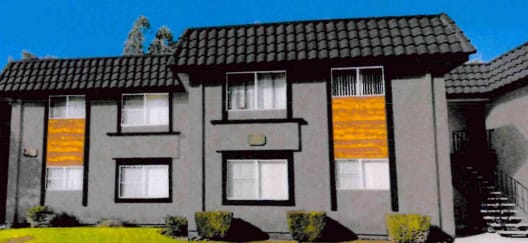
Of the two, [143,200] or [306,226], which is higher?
[143,200]

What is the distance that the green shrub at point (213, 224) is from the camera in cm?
1514

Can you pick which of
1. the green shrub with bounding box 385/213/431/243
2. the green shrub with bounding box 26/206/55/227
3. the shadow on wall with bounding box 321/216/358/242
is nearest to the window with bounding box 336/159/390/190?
the shadow on wall with bounding box 321/216/358/242

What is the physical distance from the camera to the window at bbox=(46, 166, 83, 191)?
19719mm

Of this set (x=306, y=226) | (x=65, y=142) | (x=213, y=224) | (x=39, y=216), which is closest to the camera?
(x=306, y=226)

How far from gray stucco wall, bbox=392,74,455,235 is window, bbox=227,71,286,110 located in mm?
4192

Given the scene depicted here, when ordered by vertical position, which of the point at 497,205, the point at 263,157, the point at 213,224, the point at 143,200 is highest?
the point at 263,157

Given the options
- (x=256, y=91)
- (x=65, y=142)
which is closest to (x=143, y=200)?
(x=65, y=142)

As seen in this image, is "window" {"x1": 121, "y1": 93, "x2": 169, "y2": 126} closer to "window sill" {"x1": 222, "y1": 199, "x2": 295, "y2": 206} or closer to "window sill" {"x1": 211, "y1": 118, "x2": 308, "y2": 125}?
"window sill" {"x1": 211, "y1": 118, "x2": 308, "y2": 125}

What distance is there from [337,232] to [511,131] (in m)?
9.02

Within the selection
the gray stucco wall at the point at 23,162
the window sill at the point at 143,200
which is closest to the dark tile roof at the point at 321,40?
the window sill at the point at 143,200

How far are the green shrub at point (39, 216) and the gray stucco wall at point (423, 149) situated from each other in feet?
48.7

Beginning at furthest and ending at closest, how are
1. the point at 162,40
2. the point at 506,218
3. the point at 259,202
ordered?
the point at 162,40 → the point at 506,218 → the point at 259,202

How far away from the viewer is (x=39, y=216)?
18.9 m

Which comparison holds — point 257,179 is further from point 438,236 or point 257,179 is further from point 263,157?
point 438,236
